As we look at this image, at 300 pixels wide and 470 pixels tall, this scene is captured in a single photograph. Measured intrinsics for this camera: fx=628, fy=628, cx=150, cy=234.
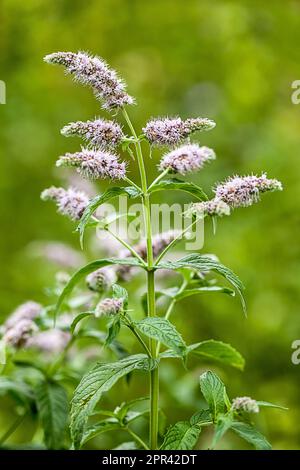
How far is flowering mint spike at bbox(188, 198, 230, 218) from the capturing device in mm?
1191

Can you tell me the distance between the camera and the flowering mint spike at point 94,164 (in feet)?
3.87

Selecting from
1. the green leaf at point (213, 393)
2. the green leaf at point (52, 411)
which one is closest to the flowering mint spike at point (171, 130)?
the green leaf at point (213, 393)

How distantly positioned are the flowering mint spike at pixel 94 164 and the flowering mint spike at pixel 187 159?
0.31 ft

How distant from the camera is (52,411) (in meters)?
1.67

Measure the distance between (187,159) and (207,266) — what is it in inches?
8.3

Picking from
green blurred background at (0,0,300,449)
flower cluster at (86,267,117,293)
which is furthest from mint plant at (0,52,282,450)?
green blurred background at (0,0,300,449)

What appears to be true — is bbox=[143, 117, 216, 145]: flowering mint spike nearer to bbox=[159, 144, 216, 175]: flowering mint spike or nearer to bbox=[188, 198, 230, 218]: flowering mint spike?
bbox=[159, 144, 216, 175]: flowering mint spike

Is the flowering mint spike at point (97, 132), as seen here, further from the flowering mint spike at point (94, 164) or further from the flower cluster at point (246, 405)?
the flower cluster at point (246, 405)

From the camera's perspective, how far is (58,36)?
440 centimetres

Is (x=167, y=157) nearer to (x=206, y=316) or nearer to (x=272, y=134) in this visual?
(x=206, y=316)

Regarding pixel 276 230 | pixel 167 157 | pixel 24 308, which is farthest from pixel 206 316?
pixel 167 157

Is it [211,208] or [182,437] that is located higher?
[211,208]

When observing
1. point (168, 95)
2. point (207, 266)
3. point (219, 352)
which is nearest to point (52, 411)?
point (219, 352)

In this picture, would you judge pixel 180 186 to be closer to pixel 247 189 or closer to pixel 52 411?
pixel 247 189
